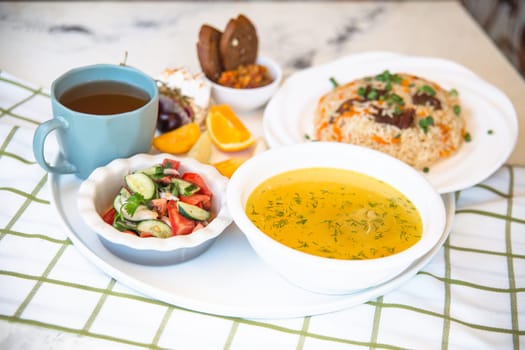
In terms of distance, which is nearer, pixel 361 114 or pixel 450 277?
pixel 450 277

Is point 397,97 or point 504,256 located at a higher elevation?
point 397,97

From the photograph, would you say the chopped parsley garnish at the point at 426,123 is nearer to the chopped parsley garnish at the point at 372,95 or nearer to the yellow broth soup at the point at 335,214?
the chopped parsley garnish at the point at 372,95

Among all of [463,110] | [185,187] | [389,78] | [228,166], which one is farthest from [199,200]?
[463,110]

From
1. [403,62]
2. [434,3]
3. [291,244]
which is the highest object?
[291,244]

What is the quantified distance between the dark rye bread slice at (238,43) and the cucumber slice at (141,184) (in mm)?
733

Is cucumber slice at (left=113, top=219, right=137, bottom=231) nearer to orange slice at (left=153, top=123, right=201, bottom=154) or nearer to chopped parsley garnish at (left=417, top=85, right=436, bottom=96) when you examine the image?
orange slice at (left=153, top=123, right=201, bottom=154)

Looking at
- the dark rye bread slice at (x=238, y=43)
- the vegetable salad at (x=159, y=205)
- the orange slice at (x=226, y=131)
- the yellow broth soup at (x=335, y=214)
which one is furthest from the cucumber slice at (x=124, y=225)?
the dark rye bread slice at (x=238, y=43)

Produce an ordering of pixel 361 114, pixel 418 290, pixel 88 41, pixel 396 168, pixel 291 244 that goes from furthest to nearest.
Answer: pixel 88 41, pixel 361 114, pixel 396 168, pixel 418 290, pixel 291 244

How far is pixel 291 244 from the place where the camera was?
1459mm

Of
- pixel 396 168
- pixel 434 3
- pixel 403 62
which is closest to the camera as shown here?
pixel 396 168

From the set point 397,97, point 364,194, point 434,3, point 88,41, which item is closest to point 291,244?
point 364,194

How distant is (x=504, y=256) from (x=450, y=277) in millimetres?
191

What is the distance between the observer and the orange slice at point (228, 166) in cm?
185

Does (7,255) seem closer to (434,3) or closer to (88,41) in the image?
(88,41)
